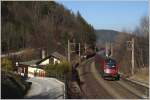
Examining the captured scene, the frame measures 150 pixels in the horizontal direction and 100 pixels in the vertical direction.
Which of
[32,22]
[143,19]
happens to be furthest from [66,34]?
[143,19]

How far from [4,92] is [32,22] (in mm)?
79825

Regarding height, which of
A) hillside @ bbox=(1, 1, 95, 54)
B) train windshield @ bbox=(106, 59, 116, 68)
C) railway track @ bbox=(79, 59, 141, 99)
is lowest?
railway track @ bbox=(79, 59, 141, 99)

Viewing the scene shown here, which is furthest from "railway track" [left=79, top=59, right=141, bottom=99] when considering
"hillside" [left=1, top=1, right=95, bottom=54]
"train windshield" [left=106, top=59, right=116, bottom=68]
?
"hillside" [left=1, top=1, right=95, bottom=54]

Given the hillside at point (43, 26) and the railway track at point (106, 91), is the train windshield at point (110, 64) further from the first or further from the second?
the hillside at point (43, 26)

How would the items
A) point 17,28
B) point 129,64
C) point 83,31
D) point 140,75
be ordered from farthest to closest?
1. point 83,31
2. point 17,28
3. point 129,64
4. point 140,75

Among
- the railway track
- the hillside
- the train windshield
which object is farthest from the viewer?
the hillside

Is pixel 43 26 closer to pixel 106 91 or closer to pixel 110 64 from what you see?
pixel 110 64

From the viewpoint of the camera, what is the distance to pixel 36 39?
9581cm

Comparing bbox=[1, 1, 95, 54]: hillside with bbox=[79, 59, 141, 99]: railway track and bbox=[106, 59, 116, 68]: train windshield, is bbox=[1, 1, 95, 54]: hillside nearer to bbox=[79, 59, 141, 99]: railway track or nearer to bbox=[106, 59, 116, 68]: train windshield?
bbox=[106, 59, 116, 68]: train windshield

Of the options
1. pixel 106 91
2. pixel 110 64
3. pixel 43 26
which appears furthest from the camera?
pixel 43 26

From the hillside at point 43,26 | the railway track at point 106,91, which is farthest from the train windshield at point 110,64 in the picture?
the hillside at point 43,26

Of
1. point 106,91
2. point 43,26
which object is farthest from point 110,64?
point 43,26

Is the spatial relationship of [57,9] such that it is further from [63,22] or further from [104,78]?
[104,78]

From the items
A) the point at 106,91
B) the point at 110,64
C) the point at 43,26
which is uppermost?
the point at 43,26
